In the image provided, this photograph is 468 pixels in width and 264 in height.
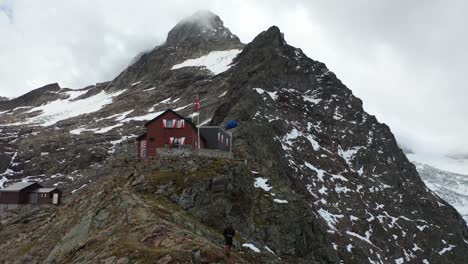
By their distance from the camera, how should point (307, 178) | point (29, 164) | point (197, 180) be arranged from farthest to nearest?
point (29, 164) < point (307, 178) < point (197, 180)

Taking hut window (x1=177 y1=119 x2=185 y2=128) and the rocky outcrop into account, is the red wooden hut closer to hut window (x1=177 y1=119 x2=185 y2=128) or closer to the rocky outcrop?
hut window (x1=177 y1=119 x2=185 y2=128)

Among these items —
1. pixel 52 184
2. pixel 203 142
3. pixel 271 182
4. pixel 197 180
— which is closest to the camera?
pixel 197 180

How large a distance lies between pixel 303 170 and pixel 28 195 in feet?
195

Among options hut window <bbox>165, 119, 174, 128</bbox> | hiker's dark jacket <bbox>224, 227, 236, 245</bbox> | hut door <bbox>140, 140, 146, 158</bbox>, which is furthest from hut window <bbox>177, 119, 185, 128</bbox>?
hiker's dark jacket <bbox>224, 227, 236, 245</bbox>

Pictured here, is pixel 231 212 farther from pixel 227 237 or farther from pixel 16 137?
pixel 16 137

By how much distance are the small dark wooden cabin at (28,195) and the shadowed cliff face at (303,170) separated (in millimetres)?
27651

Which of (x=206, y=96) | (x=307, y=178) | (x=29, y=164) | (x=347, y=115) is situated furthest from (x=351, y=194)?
→ (x=29, y=164)

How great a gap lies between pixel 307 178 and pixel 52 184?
69597 mm

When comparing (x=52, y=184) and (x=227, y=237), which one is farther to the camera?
(x=52, y=184)

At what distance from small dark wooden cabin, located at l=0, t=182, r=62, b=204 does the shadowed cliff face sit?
27651 mm

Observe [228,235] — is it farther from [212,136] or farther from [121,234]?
[212,136]

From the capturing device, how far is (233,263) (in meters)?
24.2

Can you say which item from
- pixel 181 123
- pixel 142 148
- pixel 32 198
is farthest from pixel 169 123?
pixel 32 198

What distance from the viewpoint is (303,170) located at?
109 m
